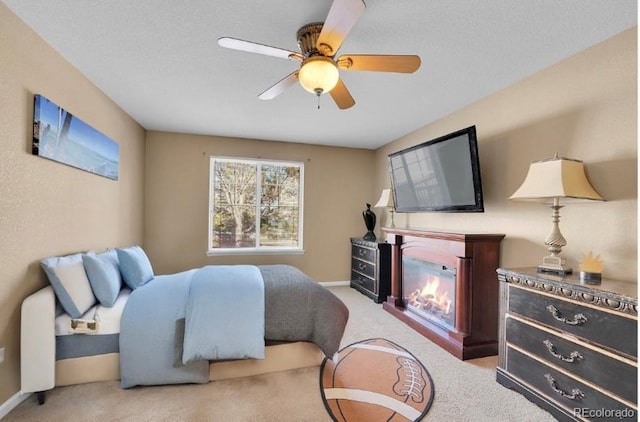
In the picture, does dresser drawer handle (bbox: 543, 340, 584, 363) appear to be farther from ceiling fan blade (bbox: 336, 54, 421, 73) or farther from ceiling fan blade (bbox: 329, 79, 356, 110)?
ceiling fan blade (bbox: 329, 79, 356, 110)

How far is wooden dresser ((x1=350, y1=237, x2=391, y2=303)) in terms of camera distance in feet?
13.6

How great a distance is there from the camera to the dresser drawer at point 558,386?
1574 millimetres

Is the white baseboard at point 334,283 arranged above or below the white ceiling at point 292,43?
below

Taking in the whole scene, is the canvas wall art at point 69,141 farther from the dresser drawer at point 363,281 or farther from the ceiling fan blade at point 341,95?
the dresser drawer at point 363,281

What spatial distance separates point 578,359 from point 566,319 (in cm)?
22

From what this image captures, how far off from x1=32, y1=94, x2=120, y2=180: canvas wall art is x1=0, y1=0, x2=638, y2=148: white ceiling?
464mm

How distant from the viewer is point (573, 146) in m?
2.20

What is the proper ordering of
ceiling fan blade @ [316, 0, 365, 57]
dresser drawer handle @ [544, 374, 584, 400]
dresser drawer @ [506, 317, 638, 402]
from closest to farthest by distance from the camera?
ceiling fan blade @ [316, 0, 365, 57]
dresser drawer @ [506, 317, 638, 402]
dresser drawer handle @ [544, 374, 584, 400]

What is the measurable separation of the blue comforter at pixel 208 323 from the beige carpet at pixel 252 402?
0.44ft

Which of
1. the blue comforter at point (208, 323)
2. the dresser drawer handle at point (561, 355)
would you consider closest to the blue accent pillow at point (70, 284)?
the blue comforter at point (208, 323)

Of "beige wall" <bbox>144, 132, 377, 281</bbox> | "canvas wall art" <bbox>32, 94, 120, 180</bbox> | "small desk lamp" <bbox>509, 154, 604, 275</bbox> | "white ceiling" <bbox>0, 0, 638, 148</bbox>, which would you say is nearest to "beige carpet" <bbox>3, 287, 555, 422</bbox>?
"small desk lamp" <bbox>509, 154, 604, 275</bbox>

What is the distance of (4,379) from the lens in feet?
5.79

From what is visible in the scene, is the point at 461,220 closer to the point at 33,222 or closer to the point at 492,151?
the point at 492,151

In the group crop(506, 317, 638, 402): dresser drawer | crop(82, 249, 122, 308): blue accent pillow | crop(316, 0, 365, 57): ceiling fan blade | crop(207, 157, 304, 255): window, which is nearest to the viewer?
crop(316, 0, 365, 57): ceiling fan blade
